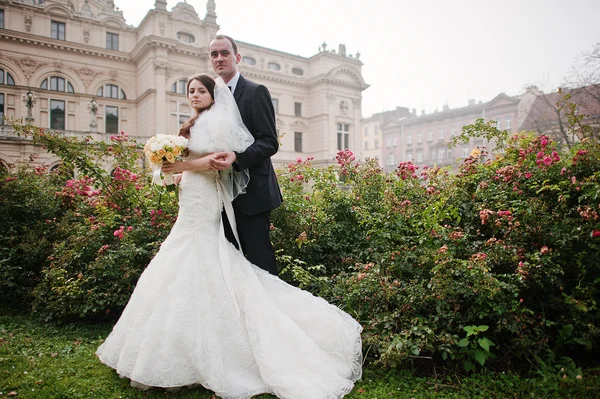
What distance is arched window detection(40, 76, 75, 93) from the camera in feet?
94.0

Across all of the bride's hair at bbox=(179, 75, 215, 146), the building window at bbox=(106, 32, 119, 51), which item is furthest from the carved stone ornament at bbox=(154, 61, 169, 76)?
the bride's hair at bbox=(179, 75, 215, 146)

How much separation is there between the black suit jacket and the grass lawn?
151 centimetres

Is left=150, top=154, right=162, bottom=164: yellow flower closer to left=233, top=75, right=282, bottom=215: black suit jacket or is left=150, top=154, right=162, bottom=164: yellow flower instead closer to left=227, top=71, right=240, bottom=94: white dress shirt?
left=233, top=75, right=282, bottom=215: black suit jacket

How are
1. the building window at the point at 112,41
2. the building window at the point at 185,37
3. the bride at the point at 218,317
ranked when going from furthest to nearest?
the building window at the point at 185,37
the building window at the point at 112,41
the bride at the point at 218,317

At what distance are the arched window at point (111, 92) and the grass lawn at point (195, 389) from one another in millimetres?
31622

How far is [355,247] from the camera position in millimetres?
4773

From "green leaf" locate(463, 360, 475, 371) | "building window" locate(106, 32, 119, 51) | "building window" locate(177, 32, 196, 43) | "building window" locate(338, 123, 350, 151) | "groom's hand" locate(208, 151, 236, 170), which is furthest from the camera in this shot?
"building window" locate(338, 123, 350, 151)

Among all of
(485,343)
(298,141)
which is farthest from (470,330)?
(298,141)

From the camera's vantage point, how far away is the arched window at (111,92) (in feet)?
101

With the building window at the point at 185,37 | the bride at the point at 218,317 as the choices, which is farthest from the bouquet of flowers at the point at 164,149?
the building window at the point at 185,37

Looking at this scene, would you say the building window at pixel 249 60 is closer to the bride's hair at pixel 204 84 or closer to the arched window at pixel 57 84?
the arched window at pixel 57 84

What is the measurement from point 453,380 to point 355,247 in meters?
2.00

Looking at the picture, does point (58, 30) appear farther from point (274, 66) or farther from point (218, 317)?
point (218, 317)

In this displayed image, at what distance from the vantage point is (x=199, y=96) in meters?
3.33
